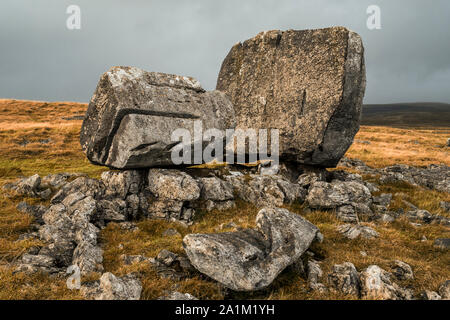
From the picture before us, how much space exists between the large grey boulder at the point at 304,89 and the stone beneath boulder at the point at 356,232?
5.68 m

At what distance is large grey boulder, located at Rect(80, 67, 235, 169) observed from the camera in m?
11.5

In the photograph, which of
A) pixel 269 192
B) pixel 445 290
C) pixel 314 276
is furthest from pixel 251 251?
pixel 269 192

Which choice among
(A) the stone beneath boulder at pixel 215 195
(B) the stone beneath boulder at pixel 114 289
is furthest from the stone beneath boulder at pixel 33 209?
(A) the stone beneath boulder at pixel 215 195

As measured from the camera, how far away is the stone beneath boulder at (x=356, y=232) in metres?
10.6

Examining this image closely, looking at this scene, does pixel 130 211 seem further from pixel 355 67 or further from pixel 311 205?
pixel 355 67

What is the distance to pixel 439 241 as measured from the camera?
10320 millimetres

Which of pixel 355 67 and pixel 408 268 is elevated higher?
pixel 355 67

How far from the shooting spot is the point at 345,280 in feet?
24.6

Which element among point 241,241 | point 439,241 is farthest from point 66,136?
point 439,241

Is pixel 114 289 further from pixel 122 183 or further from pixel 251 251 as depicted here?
pixel 122 183
